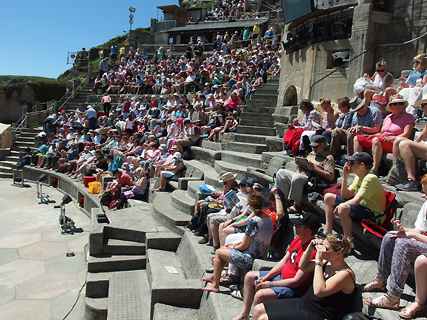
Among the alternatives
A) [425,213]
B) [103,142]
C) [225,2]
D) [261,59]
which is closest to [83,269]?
[425,213]

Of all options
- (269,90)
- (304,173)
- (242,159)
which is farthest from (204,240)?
(269,90)

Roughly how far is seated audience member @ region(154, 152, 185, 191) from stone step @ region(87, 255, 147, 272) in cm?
299

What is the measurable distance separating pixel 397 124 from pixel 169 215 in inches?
178

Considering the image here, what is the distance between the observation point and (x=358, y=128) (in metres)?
6.09

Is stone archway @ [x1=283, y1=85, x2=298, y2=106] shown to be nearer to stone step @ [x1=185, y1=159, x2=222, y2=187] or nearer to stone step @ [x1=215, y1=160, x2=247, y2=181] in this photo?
stone step @ [x1=185, y1=159, x2=222, y2=187]

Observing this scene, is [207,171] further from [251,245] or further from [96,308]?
[251,245]

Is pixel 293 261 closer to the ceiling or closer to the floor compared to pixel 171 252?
closer to the ceiling

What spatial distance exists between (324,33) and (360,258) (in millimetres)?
7199

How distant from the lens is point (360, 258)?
170 inches

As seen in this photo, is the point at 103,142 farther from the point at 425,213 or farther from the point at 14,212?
the point at 425,213

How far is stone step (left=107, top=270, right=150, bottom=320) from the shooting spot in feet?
18.1

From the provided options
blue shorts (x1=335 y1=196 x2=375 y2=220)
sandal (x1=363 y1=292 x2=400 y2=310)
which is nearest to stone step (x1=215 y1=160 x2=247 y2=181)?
blue shorts (x1=335 y1=196 x2=375 y2=220)

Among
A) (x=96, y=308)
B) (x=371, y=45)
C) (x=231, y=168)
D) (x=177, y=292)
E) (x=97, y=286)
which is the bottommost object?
(x=96, y=308)

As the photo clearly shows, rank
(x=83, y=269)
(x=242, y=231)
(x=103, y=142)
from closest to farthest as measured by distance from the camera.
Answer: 1. (x=242, y=231)
2. (x=83, y=269)
3. (x=103, y=142)
